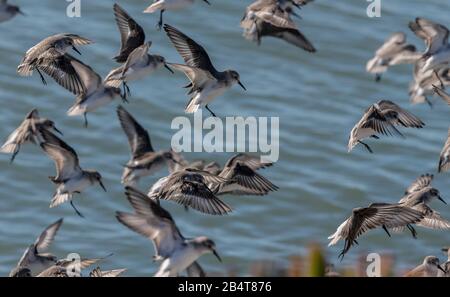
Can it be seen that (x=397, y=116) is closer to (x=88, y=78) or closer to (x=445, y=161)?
(x=445, y=161)

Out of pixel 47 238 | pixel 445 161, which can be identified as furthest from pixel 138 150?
pixel 445 161

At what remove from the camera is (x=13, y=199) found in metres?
21.0

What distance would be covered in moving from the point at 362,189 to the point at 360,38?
5198 millimetres

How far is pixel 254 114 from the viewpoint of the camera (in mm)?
23484

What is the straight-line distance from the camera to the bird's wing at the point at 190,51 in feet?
50.6

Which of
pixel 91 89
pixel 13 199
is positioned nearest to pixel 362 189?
pixel 13 199

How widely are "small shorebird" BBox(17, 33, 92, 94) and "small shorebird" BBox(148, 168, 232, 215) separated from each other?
2.23 metres

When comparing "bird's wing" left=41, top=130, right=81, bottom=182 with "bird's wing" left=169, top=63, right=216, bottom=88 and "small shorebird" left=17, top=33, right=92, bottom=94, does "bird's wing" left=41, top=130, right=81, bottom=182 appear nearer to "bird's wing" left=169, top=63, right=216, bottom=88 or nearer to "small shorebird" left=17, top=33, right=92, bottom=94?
"small shorebird" left=17, top=33, right=92, bottom=94

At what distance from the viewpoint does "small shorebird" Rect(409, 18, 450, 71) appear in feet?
59.1

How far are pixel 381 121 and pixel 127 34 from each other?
3.10 m

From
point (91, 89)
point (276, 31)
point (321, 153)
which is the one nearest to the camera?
point (91, 89)

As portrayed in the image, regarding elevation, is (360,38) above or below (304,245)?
above
